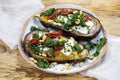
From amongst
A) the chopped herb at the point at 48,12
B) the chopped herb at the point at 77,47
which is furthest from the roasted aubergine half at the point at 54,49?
the chopped herb at the point at 48,12

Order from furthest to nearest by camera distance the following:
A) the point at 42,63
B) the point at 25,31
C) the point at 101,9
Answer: the point at 101,9
the point at 25,31
the point at 42,63

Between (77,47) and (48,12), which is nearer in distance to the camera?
(77,47)

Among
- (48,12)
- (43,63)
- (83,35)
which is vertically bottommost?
(43,63)

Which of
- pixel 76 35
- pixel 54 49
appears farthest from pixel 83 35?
pixel 54 49

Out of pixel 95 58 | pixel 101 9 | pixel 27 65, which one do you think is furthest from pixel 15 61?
pixel 101 9

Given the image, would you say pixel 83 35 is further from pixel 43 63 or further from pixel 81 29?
pixel 43 63

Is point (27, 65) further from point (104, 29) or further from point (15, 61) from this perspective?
point (104, 29)

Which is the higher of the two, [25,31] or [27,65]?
[25,31]
